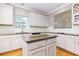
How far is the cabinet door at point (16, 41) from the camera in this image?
2.67ft

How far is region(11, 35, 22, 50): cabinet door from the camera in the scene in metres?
0.82

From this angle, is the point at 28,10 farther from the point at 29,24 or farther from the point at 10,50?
the point at 10,50

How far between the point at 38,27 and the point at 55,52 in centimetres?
35

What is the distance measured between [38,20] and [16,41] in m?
0.36

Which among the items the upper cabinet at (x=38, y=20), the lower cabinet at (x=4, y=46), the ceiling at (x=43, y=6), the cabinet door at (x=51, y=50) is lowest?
the cabinet door at (x=51, y=50)

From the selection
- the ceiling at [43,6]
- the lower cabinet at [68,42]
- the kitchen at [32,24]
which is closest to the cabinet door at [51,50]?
the kitchen at [32,24]

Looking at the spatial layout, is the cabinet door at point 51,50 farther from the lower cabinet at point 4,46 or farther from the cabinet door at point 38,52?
the lower cabinet at point 4,46

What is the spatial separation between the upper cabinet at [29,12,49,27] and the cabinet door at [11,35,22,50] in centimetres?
23

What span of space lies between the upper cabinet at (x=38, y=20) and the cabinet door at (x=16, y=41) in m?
0.23

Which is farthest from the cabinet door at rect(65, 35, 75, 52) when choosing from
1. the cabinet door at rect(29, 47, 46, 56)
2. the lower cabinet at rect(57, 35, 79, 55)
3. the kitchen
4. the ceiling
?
the ceiling

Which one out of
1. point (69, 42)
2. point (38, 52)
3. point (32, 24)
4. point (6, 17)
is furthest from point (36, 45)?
point (69, 42)

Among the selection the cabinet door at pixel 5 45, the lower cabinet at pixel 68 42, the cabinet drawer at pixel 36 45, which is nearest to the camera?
the cabinet drawer at pixel 36 45

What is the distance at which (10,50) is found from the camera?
0.79 meters

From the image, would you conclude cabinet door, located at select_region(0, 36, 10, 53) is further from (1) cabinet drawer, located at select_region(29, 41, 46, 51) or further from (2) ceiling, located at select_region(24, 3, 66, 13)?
(2) ceiling, located at select_region(24, 3, 66, 13)
